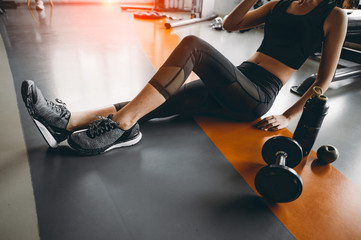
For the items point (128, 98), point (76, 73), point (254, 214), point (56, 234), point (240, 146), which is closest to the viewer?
point (56, 234)

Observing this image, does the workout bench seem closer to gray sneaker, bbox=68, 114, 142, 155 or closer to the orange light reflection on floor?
the orange light reflection on floor

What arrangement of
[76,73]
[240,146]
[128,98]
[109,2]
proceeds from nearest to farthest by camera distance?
[240,146]
[128,98]
[76,73]
[109,2]

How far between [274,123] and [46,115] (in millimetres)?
1241

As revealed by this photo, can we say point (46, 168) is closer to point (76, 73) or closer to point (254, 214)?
point (254, 214)

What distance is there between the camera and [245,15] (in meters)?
1.52

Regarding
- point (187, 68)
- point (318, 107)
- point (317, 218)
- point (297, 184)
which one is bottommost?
point (317, 218)

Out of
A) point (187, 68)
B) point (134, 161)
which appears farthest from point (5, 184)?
point (187, 68)

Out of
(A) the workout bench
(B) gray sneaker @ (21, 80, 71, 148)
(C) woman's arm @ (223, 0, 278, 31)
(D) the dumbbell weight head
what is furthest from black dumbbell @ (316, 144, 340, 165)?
(B) gray sneaker @ (21, 80, 71, 148)

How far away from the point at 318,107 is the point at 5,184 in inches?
56.0

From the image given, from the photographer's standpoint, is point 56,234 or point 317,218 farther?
point 317,218

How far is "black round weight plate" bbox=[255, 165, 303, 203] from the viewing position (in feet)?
2.97

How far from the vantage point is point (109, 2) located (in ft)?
18.2

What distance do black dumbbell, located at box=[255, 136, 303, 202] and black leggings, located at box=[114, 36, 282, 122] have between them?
0.98 feet

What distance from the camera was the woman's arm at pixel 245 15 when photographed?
58.1 inches
